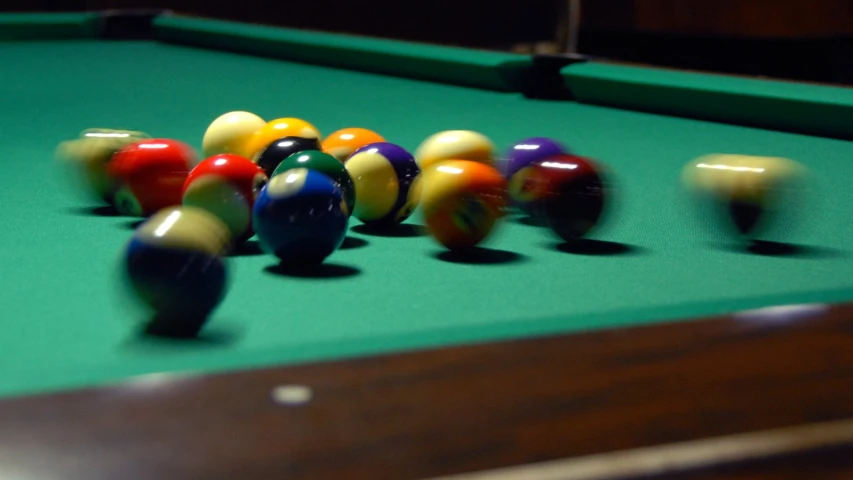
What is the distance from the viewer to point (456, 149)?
2303mm

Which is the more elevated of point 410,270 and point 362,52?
point 362,52

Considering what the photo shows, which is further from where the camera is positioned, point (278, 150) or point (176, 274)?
point (278, 150)

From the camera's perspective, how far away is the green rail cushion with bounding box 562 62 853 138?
2.99m

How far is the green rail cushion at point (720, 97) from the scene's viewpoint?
2994 millimetres

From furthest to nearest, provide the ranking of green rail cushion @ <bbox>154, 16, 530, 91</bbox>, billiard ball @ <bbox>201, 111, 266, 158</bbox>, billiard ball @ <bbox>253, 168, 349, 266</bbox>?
green rail cushion @ <bbox>154, 16, 530, 91</bbox> < billiard ball @ <bbox>201, 111, 266, 158</bbox> < billiard ball @ <bbox>253, 168, 349, 266</bbox>

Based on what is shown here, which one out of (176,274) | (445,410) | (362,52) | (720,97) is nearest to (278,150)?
(176,274)

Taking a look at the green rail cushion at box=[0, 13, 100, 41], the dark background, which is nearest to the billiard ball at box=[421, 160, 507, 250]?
the green rail cushion at box=[0, 13, 100, 41]

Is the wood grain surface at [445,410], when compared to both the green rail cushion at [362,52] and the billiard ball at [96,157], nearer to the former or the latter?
the billiard ball at [96,157]

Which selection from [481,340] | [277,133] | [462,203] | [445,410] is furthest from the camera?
[277,133]

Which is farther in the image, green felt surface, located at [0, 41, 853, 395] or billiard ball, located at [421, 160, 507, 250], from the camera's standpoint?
billiard ball, located at [421, 160, 507, 250]

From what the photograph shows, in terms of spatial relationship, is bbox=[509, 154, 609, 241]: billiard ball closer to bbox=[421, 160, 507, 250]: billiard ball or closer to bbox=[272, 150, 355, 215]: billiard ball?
bbox=[421, 160, 507, 250]: billiard ball

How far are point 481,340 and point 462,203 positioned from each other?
895mm

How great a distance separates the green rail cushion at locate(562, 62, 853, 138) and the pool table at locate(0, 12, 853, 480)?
0.01m

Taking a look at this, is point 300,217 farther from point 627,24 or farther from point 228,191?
point 627,24
